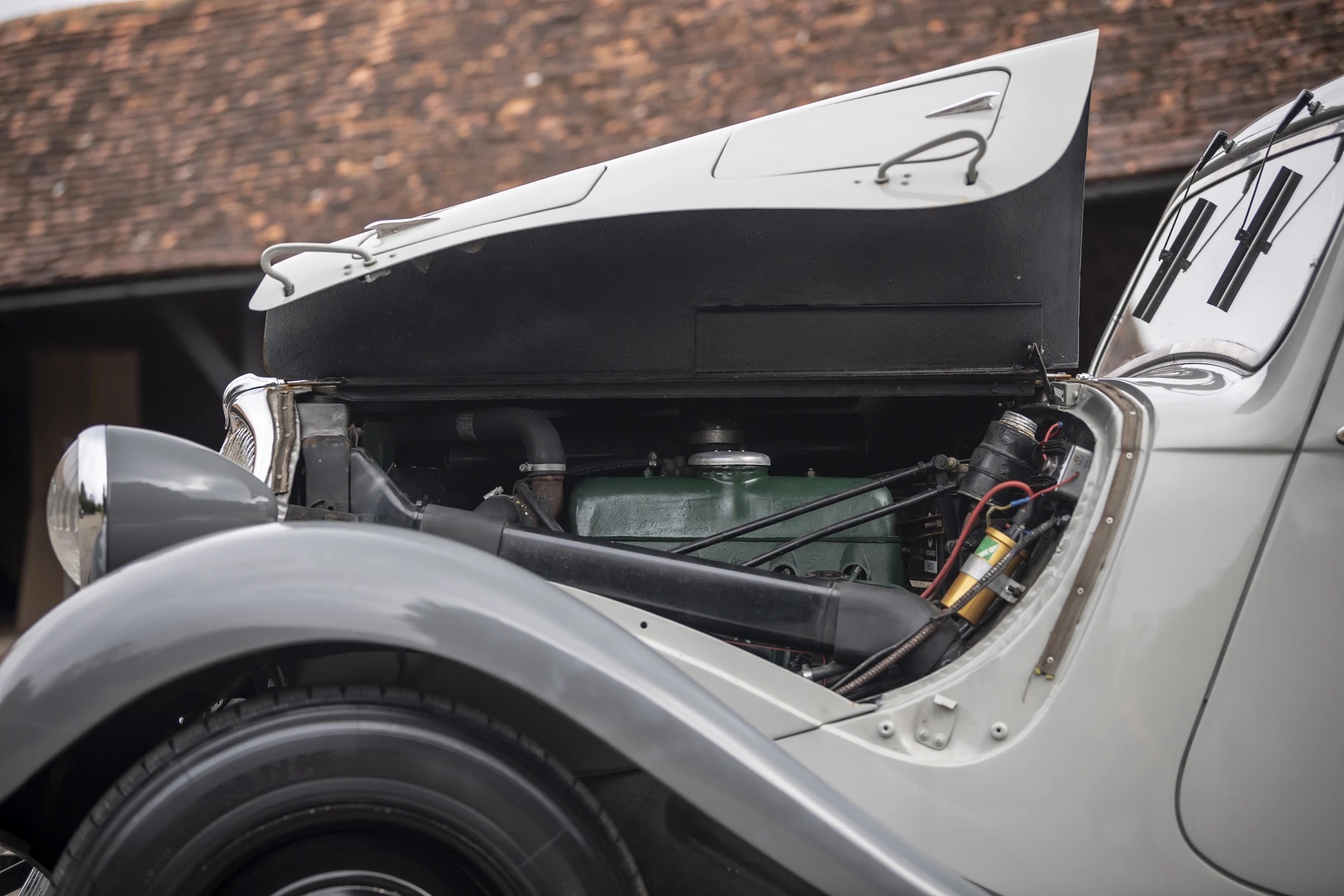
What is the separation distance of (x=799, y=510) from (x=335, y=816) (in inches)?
39.3

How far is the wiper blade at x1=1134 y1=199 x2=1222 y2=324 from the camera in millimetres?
2008

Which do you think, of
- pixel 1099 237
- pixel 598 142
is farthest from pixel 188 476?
pixel 1099 237

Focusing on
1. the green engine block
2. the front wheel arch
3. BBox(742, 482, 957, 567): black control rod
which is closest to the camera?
the front wheel arch

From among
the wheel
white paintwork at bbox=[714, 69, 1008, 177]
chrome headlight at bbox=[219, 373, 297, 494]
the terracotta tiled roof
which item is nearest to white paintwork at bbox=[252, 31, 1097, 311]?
white paintwork at bbox=[714, 69, 1008, 177]

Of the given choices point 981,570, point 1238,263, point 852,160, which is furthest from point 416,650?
point 1238,263

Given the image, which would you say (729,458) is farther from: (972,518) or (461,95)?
(461,95)

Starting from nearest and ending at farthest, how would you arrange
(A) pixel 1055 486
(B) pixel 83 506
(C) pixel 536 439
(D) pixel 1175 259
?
(B) pixel 83 506, (A) pixel 1055 486, (C) pixel 536 439, (D) pixel 1175 259

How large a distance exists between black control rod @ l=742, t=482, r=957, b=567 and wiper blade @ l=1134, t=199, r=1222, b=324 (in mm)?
805

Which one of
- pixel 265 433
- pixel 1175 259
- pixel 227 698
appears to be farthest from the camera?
pixel 1175 259

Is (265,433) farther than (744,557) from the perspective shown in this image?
No

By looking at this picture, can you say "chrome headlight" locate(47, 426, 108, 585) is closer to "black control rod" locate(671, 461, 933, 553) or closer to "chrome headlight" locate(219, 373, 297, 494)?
"chrome headlight" locate(219, 373, 297, 494)

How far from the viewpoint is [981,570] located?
60.8 inches

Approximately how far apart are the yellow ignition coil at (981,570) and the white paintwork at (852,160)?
0.62m

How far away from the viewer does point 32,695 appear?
113cm
